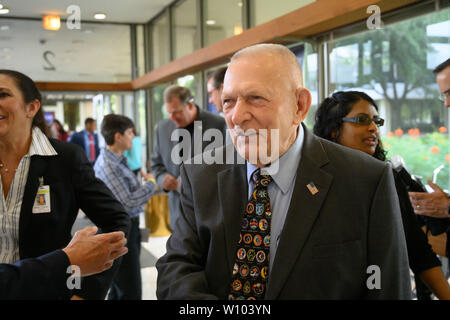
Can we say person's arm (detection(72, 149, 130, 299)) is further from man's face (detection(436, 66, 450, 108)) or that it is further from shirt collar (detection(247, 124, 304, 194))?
man's face (detection(436, 66, 450, 108))

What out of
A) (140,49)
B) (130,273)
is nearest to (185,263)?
(130,273)

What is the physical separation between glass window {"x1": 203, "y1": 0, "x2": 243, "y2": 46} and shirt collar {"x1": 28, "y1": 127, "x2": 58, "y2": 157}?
205 inches

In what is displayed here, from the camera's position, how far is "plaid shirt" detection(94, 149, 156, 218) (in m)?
3.44

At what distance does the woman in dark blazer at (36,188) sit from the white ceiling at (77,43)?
24.0 feet

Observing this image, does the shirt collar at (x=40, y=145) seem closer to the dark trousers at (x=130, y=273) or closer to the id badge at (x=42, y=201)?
the id badge at (x=42, y=201)

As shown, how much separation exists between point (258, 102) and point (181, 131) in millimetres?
2895

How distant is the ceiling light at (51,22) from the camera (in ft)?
30.1

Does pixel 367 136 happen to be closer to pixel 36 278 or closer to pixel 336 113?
pixel 336 113

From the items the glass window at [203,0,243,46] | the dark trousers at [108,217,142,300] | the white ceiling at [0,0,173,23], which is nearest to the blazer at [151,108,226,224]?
the dark trousers at [108,217,142,300]
